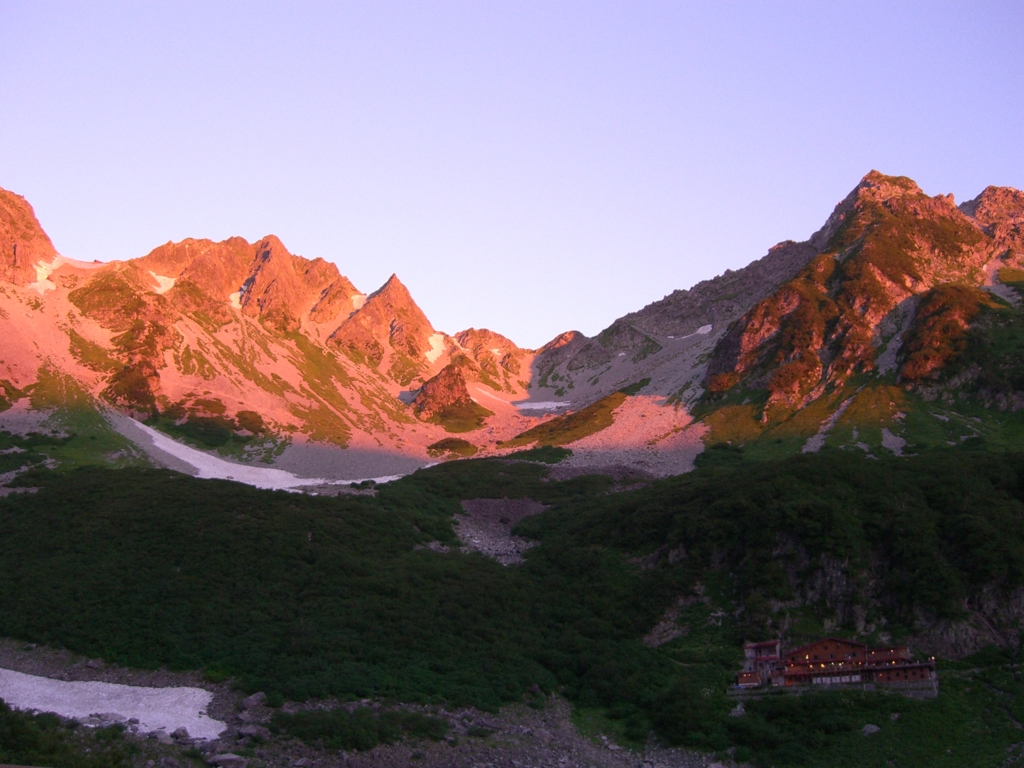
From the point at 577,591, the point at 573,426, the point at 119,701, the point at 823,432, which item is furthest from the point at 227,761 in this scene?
the point at 573,426

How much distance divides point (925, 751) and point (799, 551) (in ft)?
60.5

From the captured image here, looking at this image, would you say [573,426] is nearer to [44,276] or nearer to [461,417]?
[461,417]

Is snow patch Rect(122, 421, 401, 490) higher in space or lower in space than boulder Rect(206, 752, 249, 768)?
higher

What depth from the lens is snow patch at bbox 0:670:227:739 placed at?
113ft

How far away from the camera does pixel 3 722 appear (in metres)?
28.4

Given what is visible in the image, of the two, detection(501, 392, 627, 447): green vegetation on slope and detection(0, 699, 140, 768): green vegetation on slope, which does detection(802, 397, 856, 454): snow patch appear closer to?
detection(501, 392, 627, 447): green vegetation on slope

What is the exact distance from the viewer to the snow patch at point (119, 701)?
113 feet

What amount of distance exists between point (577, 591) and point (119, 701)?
29435mm

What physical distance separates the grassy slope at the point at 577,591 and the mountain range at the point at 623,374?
119ft

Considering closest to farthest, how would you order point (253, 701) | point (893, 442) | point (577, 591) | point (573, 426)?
point (253, 701), point (577, 591), point (893, 442), point (573, 426)

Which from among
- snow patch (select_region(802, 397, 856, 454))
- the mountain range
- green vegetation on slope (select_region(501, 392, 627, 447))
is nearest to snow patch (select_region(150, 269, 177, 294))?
the mountain range

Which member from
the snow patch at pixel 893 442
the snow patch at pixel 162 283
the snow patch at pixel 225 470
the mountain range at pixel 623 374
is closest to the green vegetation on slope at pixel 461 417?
the mountain range at pixel 623 374

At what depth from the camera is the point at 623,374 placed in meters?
191

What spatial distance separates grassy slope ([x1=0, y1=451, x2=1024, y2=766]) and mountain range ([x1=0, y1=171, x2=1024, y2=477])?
3618 cm
